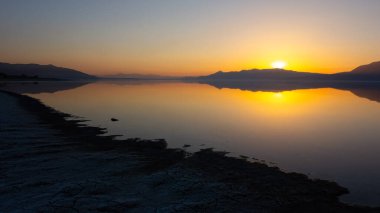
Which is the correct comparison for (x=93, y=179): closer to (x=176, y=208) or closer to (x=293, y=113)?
(x=176, y=208)

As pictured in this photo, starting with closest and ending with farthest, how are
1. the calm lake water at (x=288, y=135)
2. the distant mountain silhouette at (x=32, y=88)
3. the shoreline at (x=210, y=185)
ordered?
the shoreline at (x=210, y=185) → the calm lake water at (x=288, y=135) → the distant mountain silhouette at (x=32, y=88)

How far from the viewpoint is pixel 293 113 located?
129ft

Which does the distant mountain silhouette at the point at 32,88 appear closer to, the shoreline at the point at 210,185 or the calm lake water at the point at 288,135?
the calm lake water at the point at 288,135

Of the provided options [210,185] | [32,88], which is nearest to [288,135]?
[210,185]

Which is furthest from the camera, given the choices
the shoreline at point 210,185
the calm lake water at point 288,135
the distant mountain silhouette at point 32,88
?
the distant mountain silhouette at point 32,88

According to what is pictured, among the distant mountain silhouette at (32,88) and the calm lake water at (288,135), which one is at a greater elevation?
the calm lake water at (288,135)

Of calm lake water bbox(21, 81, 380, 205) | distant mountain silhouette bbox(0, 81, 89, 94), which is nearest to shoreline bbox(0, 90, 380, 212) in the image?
calm lake water bbox(21, 81, 380, 205)

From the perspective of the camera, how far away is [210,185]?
516 inches

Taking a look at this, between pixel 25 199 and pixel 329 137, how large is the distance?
20.1 meters

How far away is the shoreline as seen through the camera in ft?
37.0

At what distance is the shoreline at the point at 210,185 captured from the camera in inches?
444

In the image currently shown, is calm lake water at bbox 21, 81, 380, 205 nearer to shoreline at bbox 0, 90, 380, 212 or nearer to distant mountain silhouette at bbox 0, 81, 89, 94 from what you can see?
shoreline at bbox 0, 90, 380, 212

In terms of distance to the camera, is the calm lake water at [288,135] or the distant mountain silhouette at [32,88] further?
the distant mountain silhouette at [32,88]

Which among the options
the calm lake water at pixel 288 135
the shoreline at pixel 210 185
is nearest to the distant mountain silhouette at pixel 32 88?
the calm lake water at pixel 288 135
